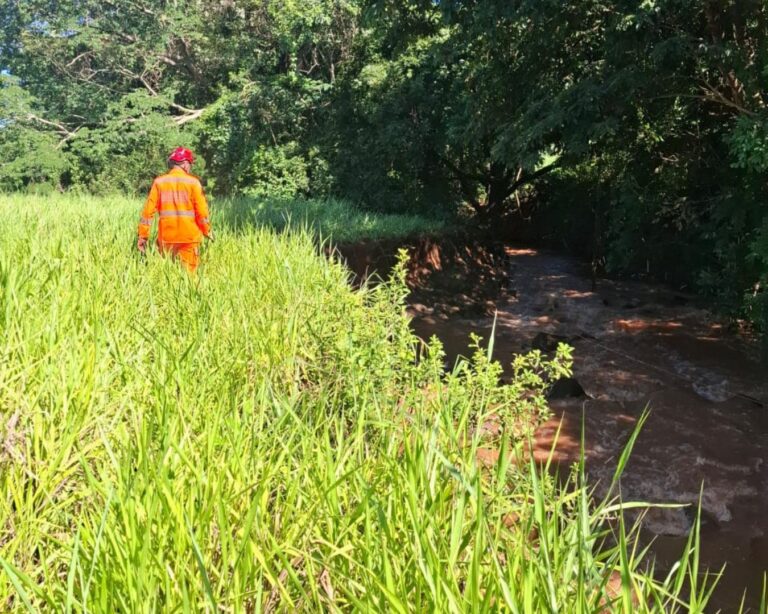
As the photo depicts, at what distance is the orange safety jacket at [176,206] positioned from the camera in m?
5.49

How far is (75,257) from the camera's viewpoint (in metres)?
4.18

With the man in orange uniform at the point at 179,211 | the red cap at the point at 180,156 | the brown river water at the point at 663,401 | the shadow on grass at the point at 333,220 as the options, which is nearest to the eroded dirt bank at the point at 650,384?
the brown river water at the point at 663,401

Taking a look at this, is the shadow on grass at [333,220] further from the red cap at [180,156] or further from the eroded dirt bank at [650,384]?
the red cap at [180,156]

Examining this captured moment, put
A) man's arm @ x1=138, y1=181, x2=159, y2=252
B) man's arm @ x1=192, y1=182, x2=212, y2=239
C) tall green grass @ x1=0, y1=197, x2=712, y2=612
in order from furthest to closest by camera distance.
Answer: man's arm @ x1=192, y1=182, x2=212, y2=239 → man's arm @ x1=138, y1=181, x2=159, y2=252 → tall green grass @ x1=0, y1=197, x2=712, y2=612

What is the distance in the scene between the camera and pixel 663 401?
696 cm

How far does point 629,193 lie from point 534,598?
957 cm

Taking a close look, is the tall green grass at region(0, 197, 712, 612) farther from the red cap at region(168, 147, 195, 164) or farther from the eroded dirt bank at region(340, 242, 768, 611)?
the red cap at region(168, 147, 195, 164)

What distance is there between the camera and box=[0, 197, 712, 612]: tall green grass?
1449mm

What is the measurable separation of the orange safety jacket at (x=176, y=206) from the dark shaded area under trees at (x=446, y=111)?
15.1ft

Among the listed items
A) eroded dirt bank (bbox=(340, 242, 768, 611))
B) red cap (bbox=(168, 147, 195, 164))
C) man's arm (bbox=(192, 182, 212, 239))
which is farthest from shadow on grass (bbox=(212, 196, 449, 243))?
man's arm (bbox=(192, 182, 212, 239))


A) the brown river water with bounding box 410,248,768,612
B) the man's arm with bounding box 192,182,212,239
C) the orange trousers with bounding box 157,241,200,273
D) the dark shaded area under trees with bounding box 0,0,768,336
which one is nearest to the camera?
the brown river water with bounding box 410,248,768,612

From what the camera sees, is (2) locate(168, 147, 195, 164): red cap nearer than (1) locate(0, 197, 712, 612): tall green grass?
No

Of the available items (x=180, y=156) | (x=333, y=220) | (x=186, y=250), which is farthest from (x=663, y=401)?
(x=333, y=220)

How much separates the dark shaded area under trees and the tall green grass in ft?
17.5
